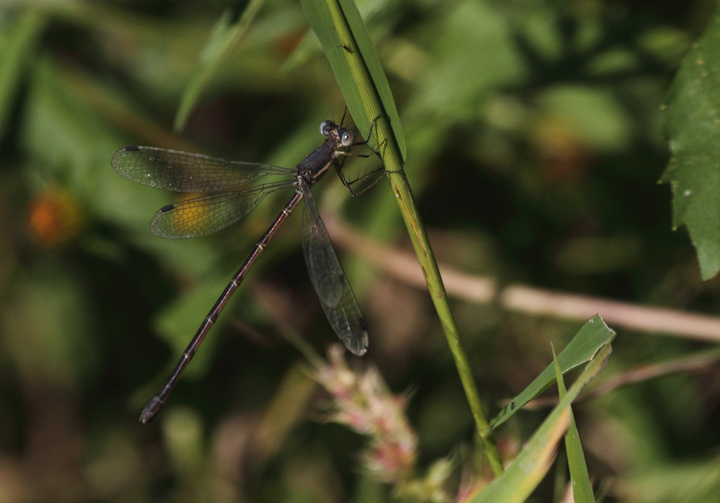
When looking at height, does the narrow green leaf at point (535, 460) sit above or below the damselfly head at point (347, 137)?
below

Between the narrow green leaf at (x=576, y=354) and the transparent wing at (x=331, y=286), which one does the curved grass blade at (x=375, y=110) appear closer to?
the narrow green leaf at (x=576, y=354)

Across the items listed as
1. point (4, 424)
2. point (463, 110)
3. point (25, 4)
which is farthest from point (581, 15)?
point (4, 424)

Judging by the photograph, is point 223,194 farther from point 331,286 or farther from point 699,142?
point 699,142

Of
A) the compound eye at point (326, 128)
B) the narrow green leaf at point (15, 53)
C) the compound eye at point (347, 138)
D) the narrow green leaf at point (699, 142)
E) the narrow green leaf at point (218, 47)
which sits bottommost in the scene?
the narrow green leaf at point (699, 142)

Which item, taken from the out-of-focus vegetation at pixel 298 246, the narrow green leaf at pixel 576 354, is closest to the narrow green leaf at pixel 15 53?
the out-of-focus vegetation at pixel 298 246

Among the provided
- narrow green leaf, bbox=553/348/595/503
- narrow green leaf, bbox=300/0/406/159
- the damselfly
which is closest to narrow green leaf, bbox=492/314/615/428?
narrow green leaf, bbox=553/348/595/503

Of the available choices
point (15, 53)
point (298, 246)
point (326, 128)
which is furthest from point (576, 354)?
point (15, 53)
